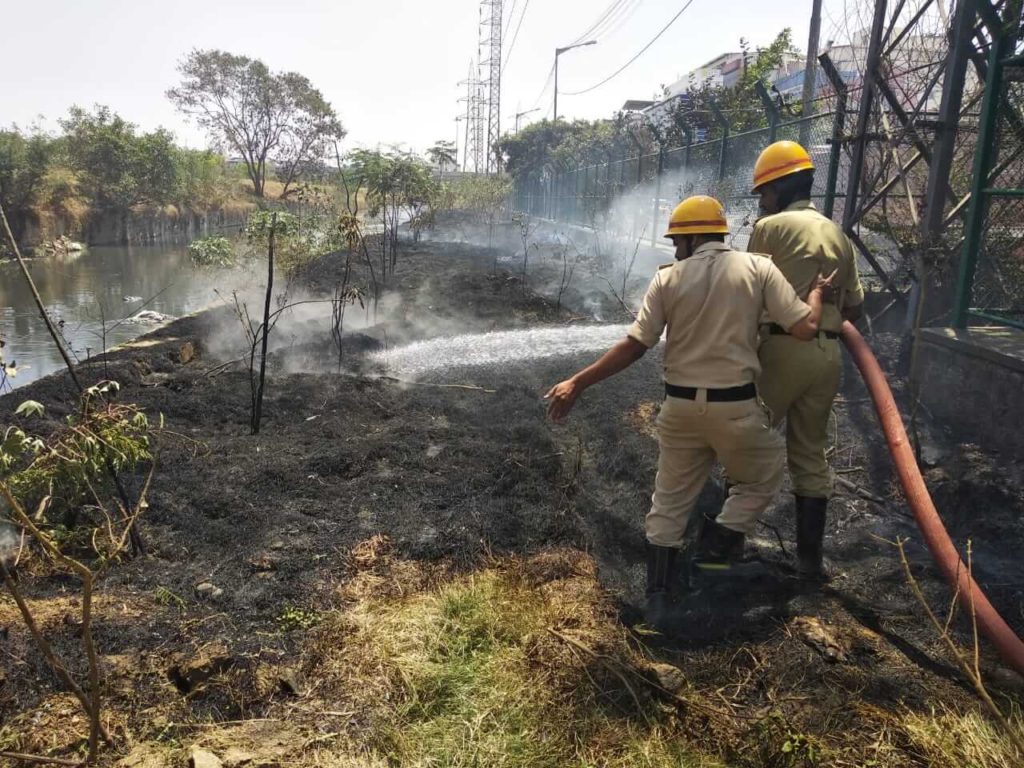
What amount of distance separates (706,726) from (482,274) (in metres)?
11.3

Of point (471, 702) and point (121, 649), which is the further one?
point (121, 649)

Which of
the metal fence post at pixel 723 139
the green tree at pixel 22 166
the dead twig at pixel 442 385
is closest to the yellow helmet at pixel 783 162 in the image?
the dead twig at pixel 442 385

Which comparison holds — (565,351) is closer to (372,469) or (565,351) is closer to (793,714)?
(372,469)

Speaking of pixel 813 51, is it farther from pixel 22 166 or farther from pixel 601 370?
pixel 22 166

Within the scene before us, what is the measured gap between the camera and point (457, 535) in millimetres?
3504

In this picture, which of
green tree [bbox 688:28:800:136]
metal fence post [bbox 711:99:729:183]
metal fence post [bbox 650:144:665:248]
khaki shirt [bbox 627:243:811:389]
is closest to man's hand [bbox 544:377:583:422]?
khaki shirt [bbox 627:243:811:389]

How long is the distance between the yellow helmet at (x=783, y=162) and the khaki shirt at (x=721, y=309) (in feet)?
2.43

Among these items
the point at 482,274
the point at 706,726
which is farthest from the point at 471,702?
the point at 482,274

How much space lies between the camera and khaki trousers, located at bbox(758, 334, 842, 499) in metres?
2.97

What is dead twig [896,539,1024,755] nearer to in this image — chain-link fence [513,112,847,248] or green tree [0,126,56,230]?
chain-link fence [513,112,847,248]

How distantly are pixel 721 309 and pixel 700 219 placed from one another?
404mm

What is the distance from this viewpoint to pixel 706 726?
7.14ft

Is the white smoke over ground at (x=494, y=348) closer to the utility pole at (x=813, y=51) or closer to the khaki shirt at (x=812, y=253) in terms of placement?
the khaki shirt at (x=812, y=253)

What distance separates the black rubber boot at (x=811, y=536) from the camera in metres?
3.04
